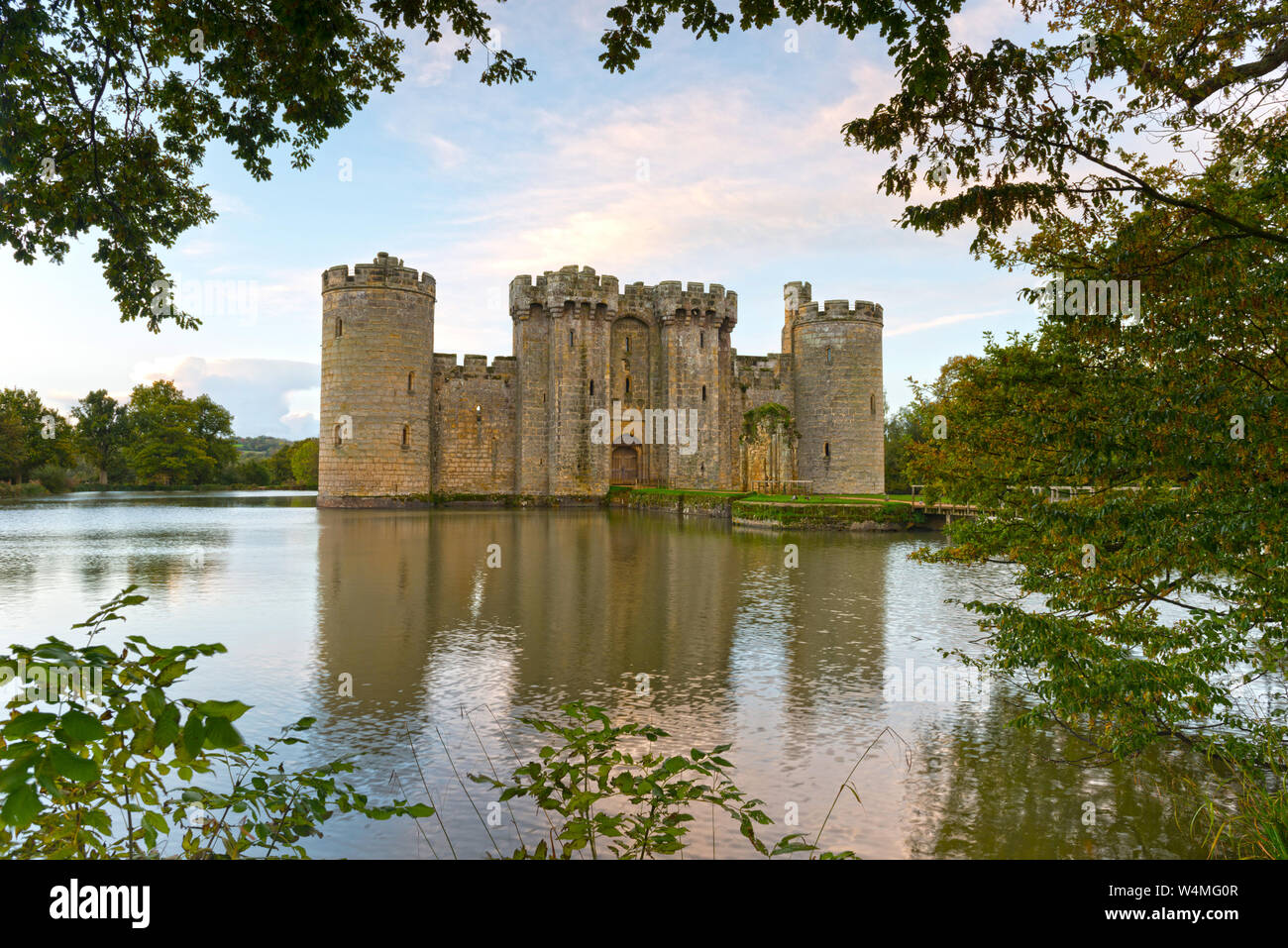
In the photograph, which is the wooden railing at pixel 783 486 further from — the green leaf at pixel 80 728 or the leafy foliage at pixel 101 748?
the green leaf at pixel 80 728

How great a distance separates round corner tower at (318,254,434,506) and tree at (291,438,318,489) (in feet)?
164

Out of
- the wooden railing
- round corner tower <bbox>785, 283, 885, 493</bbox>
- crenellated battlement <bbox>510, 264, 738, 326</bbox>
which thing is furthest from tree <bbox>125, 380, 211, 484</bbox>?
round corner tower <bbox>785, 283, 885, 493</bbox>

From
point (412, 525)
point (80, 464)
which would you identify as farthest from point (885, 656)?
point (80, 464)

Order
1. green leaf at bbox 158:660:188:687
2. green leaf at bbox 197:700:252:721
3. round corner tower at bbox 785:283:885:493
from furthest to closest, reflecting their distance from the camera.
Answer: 1. round corner tower at bbox 785:283:885:493
2. green leaf at bbox 158:660:188:687
3. green leaf at bbox 197:700:252:721

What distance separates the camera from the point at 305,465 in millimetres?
84688

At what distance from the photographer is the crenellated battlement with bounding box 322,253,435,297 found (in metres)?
36.0

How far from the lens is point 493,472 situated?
4156 centimetres

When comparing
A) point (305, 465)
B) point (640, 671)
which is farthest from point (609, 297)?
point (305, 465)

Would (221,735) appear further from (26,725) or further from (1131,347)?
(1131,347)

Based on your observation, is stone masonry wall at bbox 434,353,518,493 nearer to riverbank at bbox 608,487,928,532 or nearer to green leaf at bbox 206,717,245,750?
riverbank at bbox 608,487,928,532

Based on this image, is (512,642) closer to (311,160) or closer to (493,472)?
(311,160)

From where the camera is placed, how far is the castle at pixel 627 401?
131 ft

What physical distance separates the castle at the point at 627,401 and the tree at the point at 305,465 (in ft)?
161

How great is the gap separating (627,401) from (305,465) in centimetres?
5569
